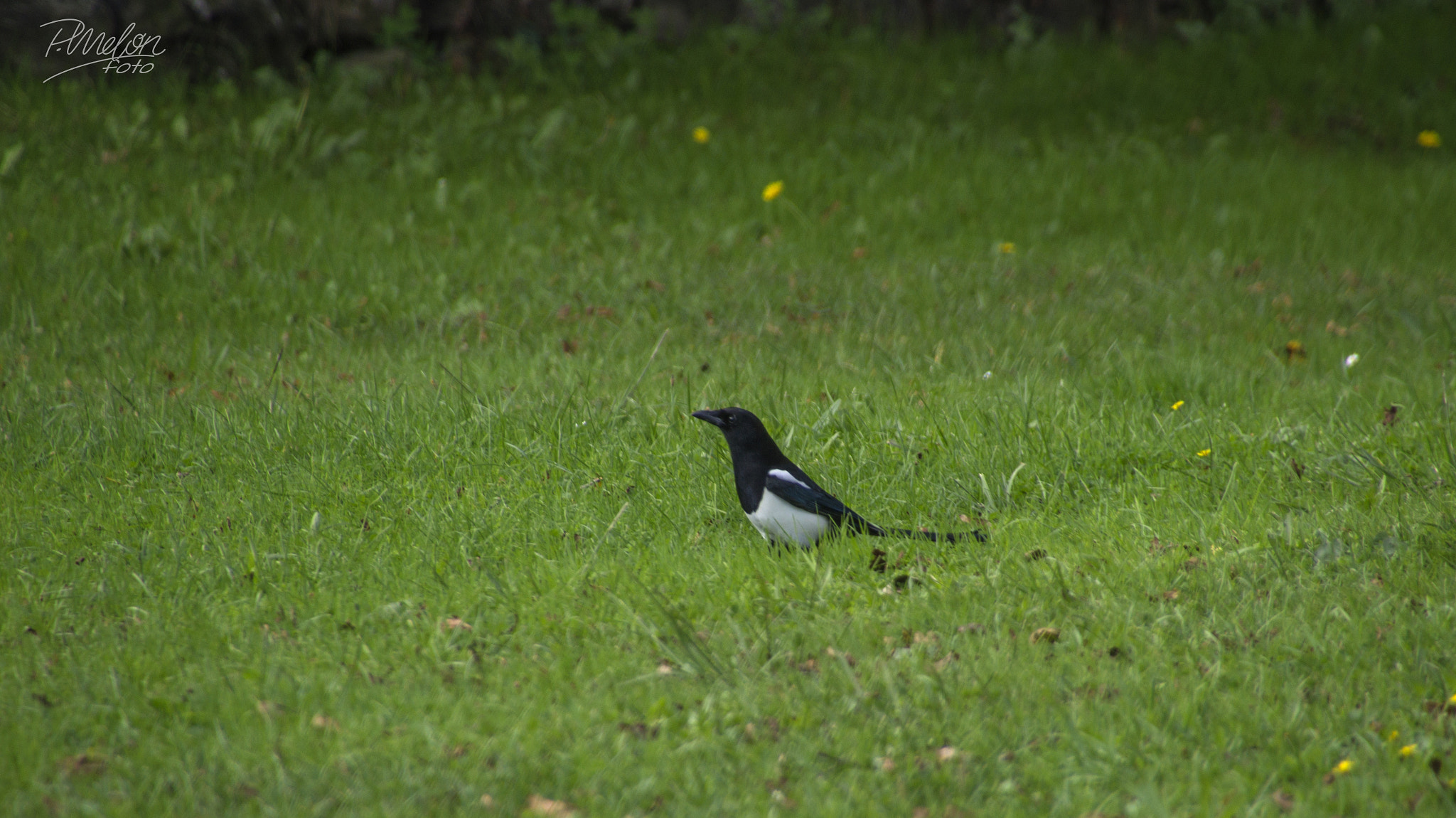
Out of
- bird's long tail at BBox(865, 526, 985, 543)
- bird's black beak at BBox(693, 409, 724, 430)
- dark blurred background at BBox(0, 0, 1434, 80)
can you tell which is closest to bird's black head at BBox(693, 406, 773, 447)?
bird's black beak at BBox(693, 409, 724, 430)

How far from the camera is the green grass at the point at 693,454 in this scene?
9.25 ft

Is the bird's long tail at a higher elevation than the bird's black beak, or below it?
below

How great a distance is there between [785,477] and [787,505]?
0.35 feet

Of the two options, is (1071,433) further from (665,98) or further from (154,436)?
(665,98)

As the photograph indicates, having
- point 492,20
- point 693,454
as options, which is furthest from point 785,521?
point 492,20

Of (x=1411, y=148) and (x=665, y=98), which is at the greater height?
(x=665, y=98)

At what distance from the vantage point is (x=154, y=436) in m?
4.87

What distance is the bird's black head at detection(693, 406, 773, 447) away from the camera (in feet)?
13.7

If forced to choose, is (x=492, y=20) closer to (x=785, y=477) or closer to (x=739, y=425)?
(x=739, y=425)

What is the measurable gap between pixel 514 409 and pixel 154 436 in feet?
5.09

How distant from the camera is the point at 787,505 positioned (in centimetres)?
396

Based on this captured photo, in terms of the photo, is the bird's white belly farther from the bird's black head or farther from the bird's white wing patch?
the bird's black head

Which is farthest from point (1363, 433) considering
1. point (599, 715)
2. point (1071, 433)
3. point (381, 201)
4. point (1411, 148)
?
point (1411, 148)

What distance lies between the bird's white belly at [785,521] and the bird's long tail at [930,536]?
19 cm
